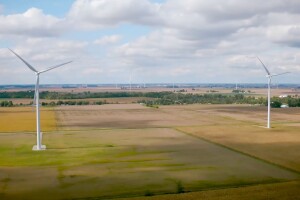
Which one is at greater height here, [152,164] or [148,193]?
[152,164]

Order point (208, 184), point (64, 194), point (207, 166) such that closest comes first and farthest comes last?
point (64, 194)
point (208, 184)
point (207, 166)

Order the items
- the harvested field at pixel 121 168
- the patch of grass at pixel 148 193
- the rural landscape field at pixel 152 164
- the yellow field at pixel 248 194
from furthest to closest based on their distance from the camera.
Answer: the harvested field at pixel 121 168 → the rural landscape field at pixel 152 164 → the patch of grass at pixel 148 193 → the yellow field at pixel 248 194

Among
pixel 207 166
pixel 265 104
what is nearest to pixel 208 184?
pixel 207 166

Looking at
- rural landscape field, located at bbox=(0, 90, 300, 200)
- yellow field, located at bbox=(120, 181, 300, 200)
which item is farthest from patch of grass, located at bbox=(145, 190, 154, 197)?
yellow field, located at bbox=(120, 181, 300, 200)

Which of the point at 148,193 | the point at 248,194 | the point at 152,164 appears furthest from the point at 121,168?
the point at 248,194

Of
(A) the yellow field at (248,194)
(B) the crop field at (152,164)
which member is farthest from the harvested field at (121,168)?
(A) the yellow field at (248,194)

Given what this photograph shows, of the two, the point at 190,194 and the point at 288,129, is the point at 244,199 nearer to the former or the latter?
the point at 190,194

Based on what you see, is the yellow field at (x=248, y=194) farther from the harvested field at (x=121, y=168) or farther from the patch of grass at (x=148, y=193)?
the harvested field at (x=121, y=168)

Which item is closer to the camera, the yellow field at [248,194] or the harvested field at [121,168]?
the yellow field at [248,194]

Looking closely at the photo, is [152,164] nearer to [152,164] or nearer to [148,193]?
[152,164]
